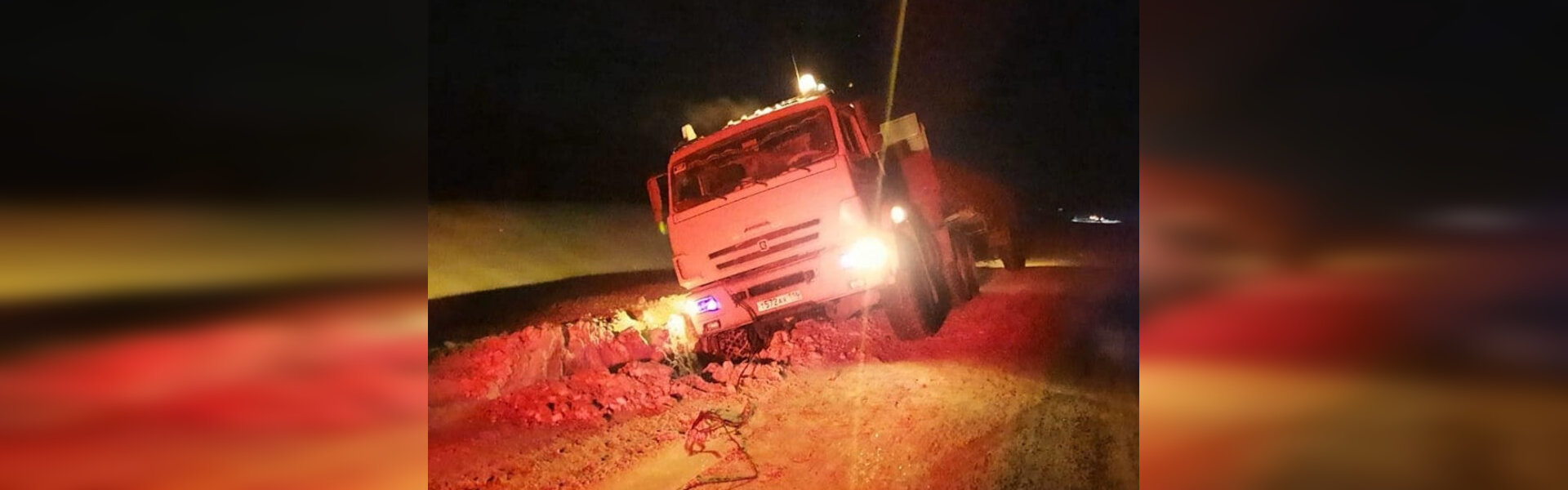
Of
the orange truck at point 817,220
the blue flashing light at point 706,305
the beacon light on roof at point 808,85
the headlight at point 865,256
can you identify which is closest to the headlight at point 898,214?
the orange truck at point 817,220

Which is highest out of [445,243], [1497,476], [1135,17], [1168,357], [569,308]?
[1135,17]

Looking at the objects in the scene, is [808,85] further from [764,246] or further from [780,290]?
[780,290]

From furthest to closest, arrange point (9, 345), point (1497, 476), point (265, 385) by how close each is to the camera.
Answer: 1. point (1497, 476)
2. point (265, 385)
3. point (9, 345)

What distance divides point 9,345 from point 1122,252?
9.60 ft

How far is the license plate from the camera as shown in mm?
2475

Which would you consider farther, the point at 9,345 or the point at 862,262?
the point at 862,262

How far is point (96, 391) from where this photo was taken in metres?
1.56

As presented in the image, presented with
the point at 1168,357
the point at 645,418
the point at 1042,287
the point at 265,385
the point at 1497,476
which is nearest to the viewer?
the point at 265,385

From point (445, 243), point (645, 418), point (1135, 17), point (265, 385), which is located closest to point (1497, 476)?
point (1135, 17)

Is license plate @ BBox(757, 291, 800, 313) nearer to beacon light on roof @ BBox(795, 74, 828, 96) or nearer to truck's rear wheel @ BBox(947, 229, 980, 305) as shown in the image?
truck's rear wheel @ BBox(947, 229, 980, 305)

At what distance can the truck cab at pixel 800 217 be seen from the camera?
2479 mm

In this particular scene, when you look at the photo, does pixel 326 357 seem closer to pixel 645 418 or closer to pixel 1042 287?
pixel 645 418

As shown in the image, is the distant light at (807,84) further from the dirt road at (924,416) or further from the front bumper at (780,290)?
the dirt road at (924,416)

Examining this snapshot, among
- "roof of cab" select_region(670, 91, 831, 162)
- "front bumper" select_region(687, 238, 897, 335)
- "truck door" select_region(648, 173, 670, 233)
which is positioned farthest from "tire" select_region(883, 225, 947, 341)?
"truck door" select_region(648, 173, 670, 233)
